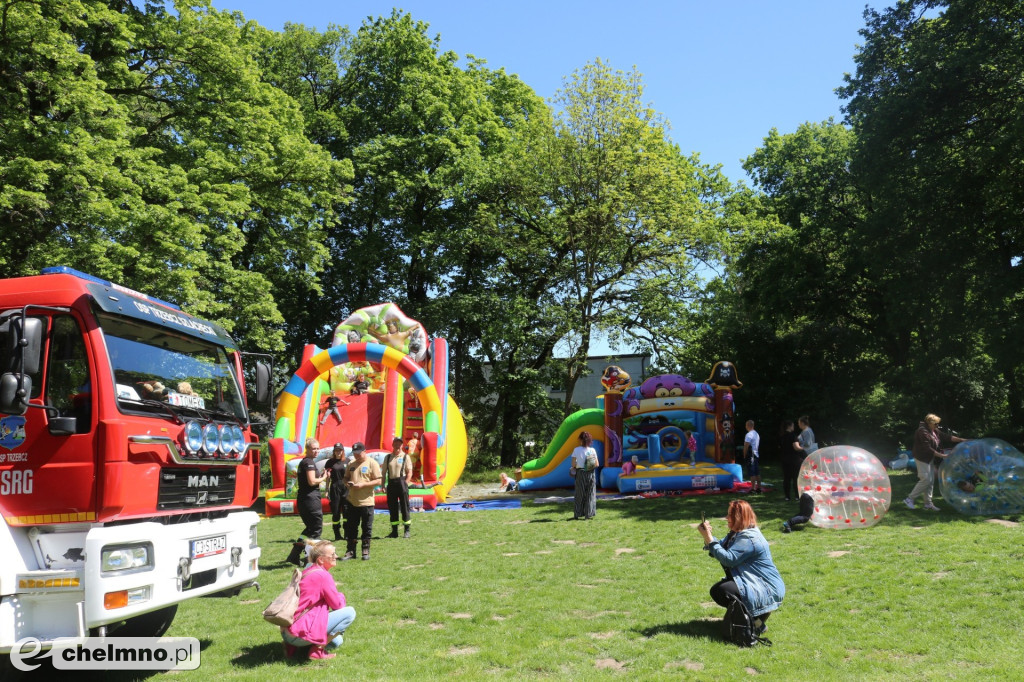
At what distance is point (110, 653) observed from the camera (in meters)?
5.88

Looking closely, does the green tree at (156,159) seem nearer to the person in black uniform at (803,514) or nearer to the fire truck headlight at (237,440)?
the fire truck headlight at (237,440)

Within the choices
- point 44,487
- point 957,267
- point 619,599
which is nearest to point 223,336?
point 44,487

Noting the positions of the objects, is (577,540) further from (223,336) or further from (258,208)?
(258,208)

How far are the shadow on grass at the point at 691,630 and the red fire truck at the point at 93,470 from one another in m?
3.82

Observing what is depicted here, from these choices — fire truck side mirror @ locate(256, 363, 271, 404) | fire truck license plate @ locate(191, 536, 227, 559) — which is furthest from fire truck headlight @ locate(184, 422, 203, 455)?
fire truck side mirror @ locate(256, 363, 271, 404)

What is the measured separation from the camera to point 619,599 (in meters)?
8.16

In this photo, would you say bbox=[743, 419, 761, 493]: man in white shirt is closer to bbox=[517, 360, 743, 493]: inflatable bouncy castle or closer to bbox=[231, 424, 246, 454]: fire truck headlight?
bbox=[517, 360, 743, 493]: inflatable bouncy castle

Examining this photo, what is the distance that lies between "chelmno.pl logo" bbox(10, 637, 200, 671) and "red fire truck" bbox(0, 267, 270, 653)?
88mm

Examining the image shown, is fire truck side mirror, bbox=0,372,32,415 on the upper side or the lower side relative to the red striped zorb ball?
upper

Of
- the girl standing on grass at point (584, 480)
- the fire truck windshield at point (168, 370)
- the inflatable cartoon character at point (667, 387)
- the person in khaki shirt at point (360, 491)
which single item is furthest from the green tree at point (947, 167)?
the fire truck windshield at point (168, 370)

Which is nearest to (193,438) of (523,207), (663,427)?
(663,427)

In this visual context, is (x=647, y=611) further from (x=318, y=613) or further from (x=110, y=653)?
(x=110, y=653)

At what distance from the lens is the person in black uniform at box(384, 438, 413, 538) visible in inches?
503

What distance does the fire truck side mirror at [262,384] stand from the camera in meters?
8.58
